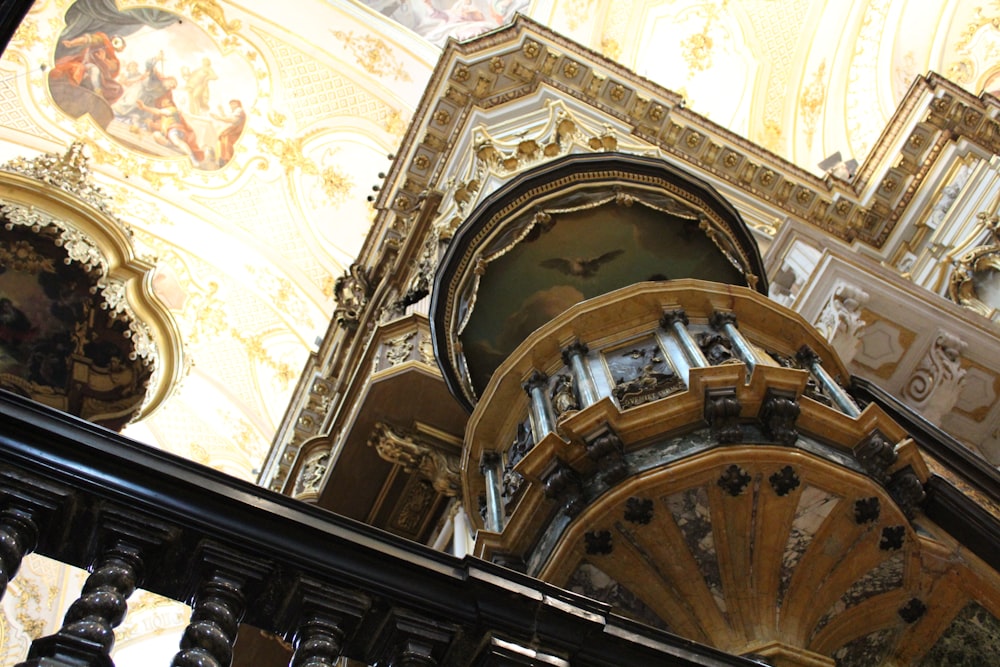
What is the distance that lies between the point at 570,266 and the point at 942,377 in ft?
11.0

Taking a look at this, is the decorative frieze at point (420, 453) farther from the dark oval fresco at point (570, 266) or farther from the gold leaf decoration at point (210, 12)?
the gold leaf decoration at point (210, 12)

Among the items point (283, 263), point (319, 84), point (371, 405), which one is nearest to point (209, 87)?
point (319, 84)

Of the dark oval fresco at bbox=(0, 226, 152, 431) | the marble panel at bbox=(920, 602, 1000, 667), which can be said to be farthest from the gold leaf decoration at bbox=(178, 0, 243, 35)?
the marble panel at bbox=(920, 602, 1000, 667)

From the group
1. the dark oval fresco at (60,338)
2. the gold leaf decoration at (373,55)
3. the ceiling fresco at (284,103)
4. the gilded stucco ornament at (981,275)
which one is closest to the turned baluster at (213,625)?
the gilded stucco ornament at (981,275)

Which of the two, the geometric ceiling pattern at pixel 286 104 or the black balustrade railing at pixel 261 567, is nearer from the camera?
the black balustrade railing at pixel 261 567

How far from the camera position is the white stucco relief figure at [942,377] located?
7.26 metres

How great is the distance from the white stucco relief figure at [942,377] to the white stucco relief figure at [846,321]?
1.83 feet

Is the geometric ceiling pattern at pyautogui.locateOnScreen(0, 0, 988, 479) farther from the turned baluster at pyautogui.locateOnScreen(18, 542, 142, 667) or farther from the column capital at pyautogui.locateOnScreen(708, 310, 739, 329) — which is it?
the turned baluster at pyautogui.locateOnScreen(18, 542, 142, 667)

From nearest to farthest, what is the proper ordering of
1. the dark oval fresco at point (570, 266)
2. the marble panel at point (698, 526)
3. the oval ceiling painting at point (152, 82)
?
1. the marble panel at point (698, 526)
2. the dark oval fresco at point (570, 266)
3. the oval ceiling painting at point (152, 82)

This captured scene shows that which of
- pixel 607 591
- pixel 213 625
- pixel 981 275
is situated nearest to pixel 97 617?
pixel 213 625

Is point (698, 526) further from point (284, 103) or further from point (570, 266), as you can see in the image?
point (284, 103)

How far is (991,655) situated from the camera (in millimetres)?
4109

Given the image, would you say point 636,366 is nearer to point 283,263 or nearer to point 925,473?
point 925,473

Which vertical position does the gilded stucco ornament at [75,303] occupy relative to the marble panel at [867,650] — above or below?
above
